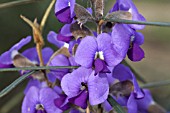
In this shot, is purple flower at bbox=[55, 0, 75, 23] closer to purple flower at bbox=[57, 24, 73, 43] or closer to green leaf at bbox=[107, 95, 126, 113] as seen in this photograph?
purple flower at bbox=[57, 24, 73, 43]

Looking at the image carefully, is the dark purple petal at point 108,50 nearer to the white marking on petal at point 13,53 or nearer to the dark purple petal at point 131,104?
the dark purple petal at point 131,104

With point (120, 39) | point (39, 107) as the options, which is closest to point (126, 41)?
point (120, 39)

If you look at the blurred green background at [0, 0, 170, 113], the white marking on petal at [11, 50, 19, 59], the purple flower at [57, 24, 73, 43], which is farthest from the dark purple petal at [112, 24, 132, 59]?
the blurred green background at [0, 0, 170, 113]

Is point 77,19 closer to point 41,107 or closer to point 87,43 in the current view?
point 87,43

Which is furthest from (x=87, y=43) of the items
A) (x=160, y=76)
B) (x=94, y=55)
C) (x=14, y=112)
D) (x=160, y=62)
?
(x=160, y=62)

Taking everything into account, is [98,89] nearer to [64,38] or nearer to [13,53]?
[64,38]
